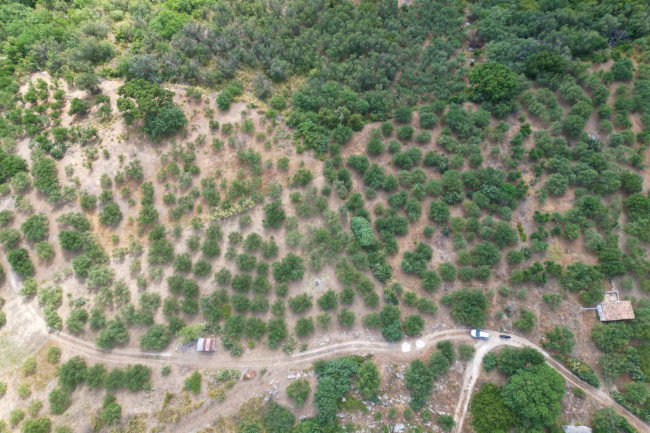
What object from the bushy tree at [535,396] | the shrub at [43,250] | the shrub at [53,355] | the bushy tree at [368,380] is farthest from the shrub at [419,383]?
the shrub at [43,250]

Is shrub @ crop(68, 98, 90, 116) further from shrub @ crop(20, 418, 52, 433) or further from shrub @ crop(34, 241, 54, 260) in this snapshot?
shrub @ crop(20, 418, 52, 433)

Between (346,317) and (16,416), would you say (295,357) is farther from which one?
(16,416)

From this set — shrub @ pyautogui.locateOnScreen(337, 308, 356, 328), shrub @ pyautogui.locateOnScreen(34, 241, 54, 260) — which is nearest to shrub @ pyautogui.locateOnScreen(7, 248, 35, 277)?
shrub @ pyautogui.locateOnScreen(34, 241, 54, 260)

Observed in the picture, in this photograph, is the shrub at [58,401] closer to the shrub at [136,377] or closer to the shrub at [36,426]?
the shrub at [36,426]

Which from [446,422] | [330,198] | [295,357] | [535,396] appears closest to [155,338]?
[295,357]

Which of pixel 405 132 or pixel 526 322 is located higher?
pixel 405 132

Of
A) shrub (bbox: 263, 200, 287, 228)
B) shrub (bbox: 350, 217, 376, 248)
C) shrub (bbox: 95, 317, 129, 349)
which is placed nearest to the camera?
shrub (bbox: 95, 317, 129, 349)
